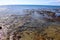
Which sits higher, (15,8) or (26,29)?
(15,8)

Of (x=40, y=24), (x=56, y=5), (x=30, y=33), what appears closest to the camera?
(x=30, y=33)

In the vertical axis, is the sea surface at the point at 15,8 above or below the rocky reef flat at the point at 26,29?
above

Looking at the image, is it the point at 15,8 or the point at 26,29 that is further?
the point at 15,8

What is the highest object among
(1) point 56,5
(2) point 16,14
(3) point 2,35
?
(1) point 56,5

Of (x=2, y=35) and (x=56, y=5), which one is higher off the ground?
(x=56, y=5)

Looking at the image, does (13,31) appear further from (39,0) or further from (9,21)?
(39,0)

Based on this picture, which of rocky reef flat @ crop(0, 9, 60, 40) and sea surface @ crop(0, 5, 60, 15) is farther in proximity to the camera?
sea surface @ crop(0, 5, 60, 15)

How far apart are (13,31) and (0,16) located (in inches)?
25.4

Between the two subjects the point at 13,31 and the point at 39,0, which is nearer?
the point at 13,31

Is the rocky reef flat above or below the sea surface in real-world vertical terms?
below

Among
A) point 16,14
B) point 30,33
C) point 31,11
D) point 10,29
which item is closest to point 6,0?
point 16,14

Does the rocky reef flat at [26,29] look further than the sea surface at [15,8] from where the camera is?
No

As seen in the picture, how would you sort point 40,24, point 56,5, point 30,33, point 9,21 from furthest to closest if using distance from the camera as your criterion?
point 56,5 → point 9,21 → point 40,24 → point 30,33

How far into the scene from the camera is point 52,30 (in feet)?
7.14
